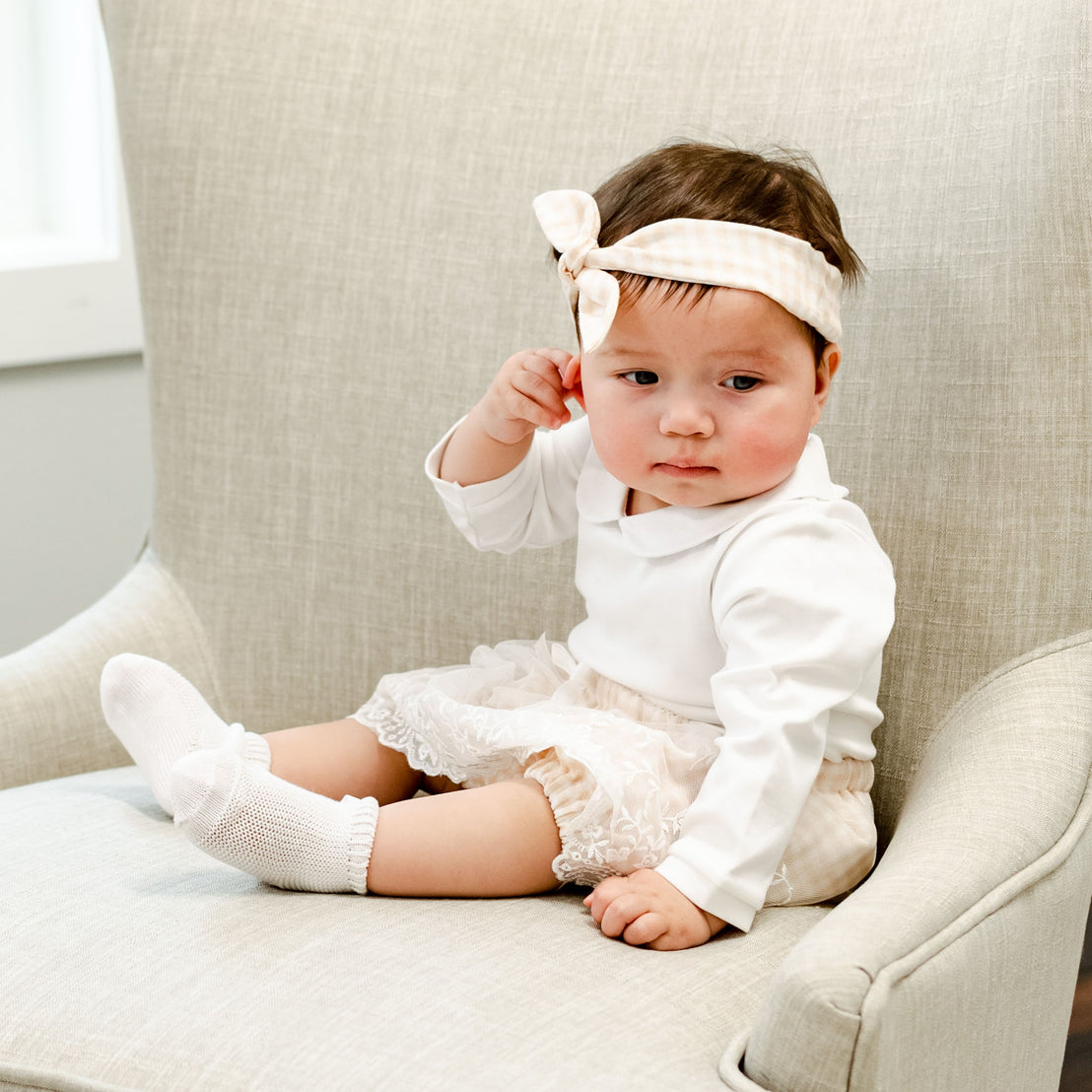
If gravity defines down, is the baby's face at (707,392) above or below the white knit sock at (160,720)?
above

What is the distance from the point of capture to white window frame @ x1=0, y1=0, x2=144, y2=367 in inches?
65.2

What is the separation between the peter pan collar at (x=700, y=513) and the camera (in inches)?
35.6

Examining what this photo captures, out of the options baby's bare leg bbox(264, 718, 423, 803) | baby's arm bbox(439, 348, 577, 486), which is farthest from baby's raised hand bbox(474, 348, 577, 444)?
baby's bare leg bbox(264, 718, 423, 803)

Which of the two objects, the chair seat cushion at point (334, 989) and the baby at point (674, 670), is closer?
the chair seat cushion at point (334, 989)

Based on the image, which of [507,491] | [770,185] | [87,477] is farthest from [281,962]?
[87,477]

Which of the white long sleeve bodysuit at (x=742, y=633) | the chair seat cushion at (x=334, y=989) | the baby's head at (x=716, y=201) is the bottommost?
the chair seat cushion at (x=334, y=989)

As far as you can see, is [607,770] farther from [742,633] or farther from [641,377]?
[641,377]

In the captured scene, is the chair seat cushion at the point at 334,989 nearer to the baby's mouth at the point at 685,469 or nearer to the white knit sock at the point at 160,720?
the white knit sock at the point at 160,720

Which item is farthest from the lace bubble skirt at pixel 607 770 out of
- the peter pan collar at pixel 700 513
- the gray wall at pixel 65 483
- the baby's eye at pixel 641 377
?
the gray wall at pixel 65 483

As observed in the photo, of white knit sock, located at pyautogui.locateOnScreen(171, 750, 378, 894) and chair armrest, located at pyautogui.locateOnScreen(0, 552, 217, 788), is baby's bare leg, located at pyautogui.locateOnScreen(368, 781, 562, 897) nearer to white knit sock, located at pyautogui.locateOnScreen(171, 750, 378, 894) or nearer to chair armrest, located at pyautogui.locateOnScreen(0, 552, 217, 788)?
white knit sock, located at pyautogui.locateOnScreen(171, 750, 378, 894)

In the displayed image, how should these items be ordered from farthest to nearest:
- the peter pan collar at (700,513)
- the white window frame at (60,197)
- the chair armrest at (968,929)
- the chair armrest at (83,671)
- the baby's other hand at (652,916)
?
the white window frame at (60,197)
the chair armrest at (83,671)
the peter pan collar at (700,513)
the baby's other hand at (652,916)
the chair armrest at (968,929)

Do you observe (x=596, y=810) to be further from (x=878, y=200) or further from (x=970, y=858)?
(x=878, y=200)

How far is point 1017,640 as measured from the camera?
94 centimetres

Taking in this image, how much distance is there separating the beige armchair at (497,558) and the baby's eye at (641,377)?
189 millimetres
